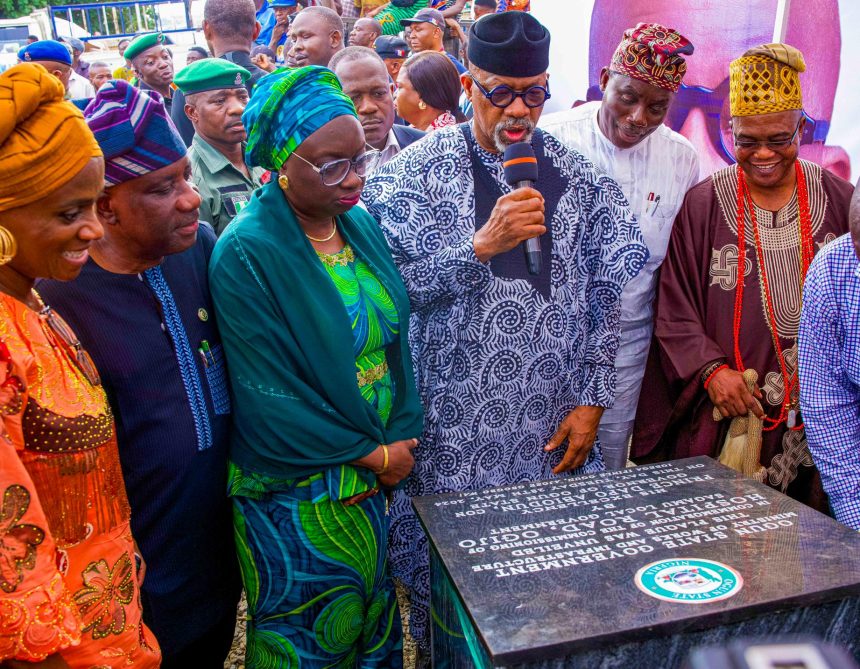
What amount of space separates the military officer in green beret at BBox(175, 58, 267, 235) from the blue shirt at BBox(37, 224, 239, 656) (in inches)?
62.1

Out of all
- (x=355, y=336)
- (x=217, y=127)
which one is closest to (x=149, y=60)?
(x=217, y=127)

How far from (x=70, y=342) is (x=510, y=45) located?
1.71 m

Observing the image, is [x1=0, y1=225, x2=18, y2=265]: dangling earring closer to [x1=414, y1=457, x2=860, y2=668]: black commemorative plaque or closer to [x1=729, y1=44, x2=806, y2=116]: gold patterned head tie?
[x1=414, y1=457, x2=860, y2=668]: black commemorative plaque

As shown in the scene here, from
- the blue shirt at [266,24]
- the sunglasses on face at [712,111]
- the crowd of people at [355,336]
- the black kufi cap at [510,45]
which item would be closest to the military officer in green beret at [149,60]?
the blue shirt at [266,24]

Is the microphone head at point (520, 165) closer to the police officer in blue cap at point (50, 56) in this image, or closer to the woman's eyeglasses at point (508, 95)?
the woman's eyeglasses at point (508, 95)

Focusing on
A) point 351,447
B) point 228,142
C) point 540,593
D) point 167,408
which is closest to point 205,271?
point 167,408

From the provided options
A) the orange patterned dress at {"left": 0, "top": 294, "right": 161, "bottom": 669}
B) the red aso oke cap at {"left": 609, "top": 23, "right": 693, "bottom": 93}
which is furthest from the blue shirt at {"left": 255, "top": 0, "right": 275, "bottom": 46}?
the orange patterned dress at {"left": 0, "top": 294, "right": 161, "bottom": 669}

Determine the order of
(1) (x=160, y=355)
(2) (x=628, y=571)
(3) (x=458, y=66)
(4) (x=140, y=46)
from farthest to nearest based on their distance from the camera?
Answer: (3) (x=458, y=66)
(4) (x=140, y=46)
(1) (x=160, y=355)
(2) (x=628, y=571)

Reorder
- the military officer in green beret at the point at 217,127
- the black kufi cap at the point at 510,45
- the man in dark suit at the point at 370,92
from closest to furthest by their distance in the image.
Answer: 1. the black kufi cap at the point at 510,45
2. the military officer in green beret at the point at 217,127
3. the man in dark suit at the point at 370,92

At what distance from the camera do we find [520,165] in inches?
96.8

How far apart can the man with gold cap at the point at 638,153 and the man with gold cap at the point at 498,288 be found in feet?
1.64

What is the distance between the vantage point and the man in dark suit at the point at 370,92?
4.20 m

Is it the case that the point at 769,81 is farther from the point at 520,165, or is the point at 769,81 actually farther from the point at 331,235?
the point at 331,235

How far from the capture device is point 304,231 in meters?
2.27
